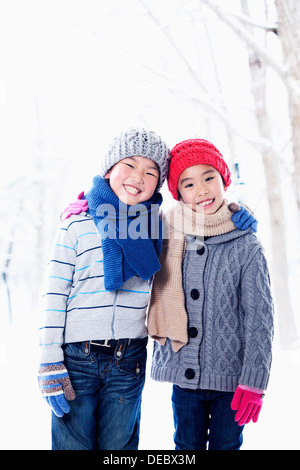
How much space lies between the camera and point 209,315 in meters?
1.24

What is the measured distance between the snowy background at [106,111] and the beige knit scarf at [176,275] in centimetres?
42

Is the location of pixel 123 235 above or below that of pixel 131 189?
below

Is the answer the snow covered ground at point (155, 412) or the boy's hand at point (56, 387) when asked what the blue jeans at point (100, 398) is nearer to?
the boy's hand at point (56, 387)

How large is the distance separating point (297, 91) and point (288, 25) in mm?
411

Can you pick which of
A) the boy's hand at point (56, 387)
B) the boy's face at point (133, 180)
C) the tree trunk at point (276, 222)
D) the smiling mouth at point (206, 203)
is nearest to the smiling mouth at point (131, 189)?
the boy's face at point (133, 180)

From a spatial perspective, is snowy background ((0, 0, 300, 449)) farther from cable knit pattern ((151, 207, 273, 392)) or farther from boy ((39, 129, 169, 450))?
boy ((39, 129, 169, 450))

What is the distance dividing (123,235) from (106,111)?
12.1 ft

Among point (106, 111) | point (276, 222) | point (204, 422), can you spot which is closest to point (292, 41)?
point (276, 222)

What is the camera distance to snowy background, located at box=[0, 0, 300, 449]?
7.45 feet

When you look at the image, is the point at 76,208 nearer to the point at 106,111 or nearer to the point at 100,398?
the point at 100,398

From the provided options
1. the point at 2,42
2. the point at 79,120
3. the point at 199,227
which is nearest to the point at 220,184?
the point at 199,227

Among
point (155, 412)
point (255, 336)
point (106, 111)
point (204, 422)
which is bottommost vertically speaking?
point (155, 412)

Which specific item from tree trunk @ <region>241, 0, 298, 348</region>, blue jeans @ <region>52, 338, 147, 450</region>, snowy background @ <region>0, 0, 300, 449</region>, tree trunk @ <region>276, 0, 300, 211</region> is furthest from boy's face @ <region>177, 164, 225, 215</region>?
tree trunk @ <region>241, 0, 298, 348</region>

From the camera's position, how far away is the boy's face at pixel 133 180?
1.28 meters
